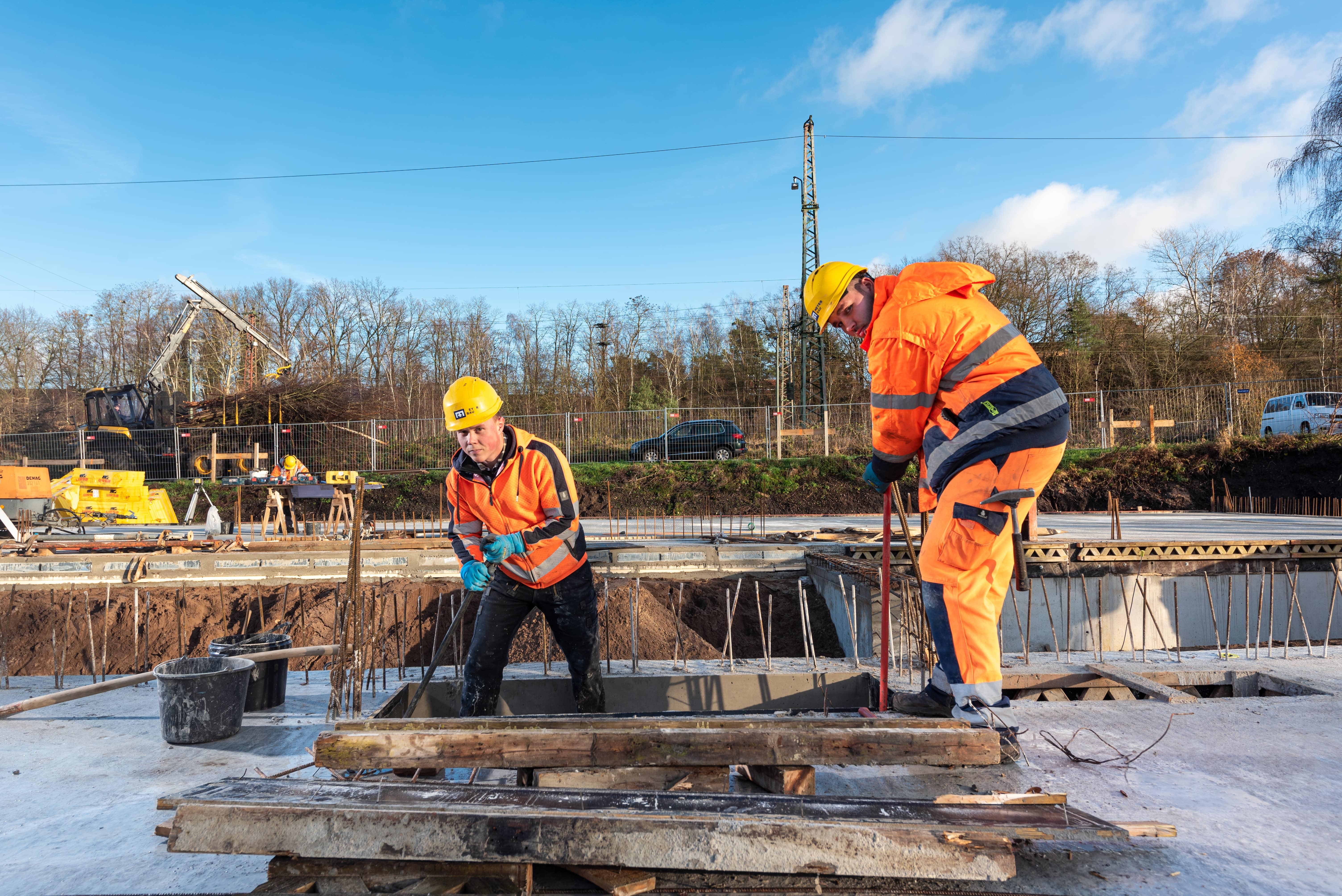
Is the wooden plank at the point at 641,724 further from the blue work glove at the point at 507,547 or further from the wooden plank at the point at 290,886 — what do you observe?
the blue work glove at the point at 507,547

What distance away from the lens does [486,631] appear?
371cm

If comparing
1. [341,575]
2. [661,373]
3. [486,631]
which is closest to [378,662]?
[341,575]

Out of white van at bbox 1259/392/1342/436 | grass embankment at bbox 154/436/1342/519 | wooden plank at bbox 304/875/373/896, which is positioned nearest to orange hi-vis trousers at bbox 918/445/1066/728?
wooden plank at bbox 304/875/373/896

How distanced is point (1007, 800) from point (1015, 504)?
110 cm

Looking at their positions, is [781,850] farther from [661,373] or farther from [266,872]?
[661,373]

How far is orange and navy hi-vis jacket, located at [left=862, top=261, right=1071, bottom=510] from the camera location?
291cm

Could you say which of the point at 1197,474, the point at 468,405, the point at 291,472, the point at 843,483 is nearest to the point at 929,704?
the point at 468,405

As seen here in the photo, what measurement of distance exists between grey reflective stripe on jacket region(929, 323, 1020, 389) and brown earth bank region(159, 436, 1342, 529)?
1260 centimetres

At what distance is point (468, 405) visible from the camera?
11.4 feet

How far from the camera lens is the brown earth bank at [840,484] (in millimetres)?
16953

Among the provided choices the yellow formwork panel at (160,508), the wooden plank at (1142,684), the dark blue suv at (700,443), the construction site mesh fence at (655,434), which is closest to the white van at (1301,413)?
the construction site mesh fence at (655,434)

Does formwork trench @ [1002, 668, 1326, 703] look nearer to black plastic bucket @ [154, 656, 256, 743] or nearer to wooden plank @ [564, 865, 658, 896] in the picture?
wooden plank @ [564, 865, 658, 896]

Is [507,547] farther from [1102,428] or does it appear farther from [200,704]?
[1102,428]

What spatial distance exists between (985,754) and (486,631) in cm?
232
